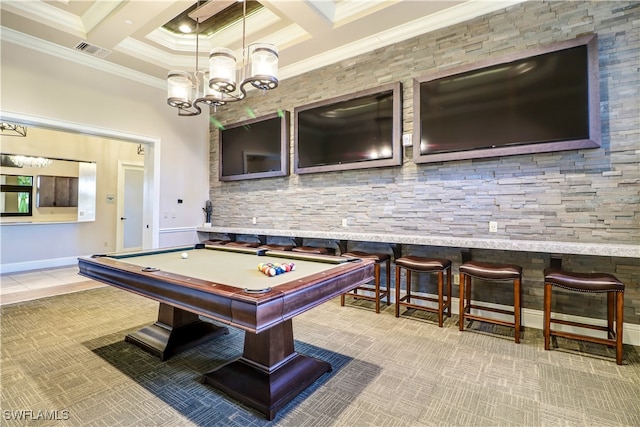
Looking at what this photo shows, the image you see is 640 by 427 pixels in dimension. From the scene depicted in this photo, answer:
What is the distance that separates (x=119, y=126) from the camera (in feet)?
15.7

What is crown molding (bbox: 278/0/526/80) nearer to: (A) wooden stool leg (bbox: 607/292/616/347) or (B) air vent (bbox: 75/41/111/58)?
(B) air vent (bbox: 75/41/111/58)

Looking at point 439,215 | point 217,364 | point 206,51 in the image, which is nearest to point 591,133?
point 439,215

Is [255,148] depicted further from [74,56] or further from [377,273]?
[377,273]

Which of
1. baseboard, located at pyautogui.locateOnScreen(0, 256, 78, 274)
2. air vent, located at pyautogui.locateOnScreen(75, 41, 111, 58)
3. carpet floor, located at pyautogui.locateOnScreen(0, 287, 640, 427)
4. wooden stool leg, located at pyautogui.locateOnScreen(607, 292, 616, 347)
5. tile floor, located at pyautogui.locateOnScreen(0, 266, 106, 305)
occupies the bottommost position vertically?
carpet floor, located at pyautogui.locateOnScreen(0, 287, 640, 427)

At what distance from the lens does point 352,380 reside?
2.14 meters

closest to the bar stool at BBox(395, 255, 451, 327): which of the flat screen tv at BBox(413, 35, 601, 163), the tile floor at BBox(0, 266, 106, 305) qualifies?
the flat screen tv at BBox(413, 35, 601, 163)

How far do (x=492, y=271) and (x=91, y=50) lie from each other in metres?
5.64

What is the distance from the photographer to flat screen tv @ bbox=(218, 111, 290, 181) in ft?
15.9

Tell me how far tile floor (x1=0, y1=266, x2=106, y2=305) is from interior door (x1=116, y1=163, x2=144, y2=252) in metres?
1.58

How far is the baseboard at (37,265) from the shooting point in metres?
5.54

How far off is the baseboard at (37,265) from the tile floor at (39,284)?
0.19m

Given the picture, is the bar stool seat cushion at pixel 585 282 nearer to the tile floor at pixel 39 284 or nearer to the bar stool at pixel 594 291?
the bar stool at pixel 594 291

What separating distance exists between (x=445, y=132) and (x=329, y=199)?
1.76 m

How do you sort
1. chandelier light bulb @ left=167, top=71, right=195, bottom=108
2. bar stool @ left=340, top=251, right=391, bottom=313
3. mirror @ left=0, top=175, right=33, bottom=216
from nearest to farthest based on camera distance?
chandelier light bulb @ left=167, top=71, right=195, bottom=108
bar stool @ left=340, top=251, right=391, bottom=313
mirror @ left=0, top=175, right=33, bottom=216
